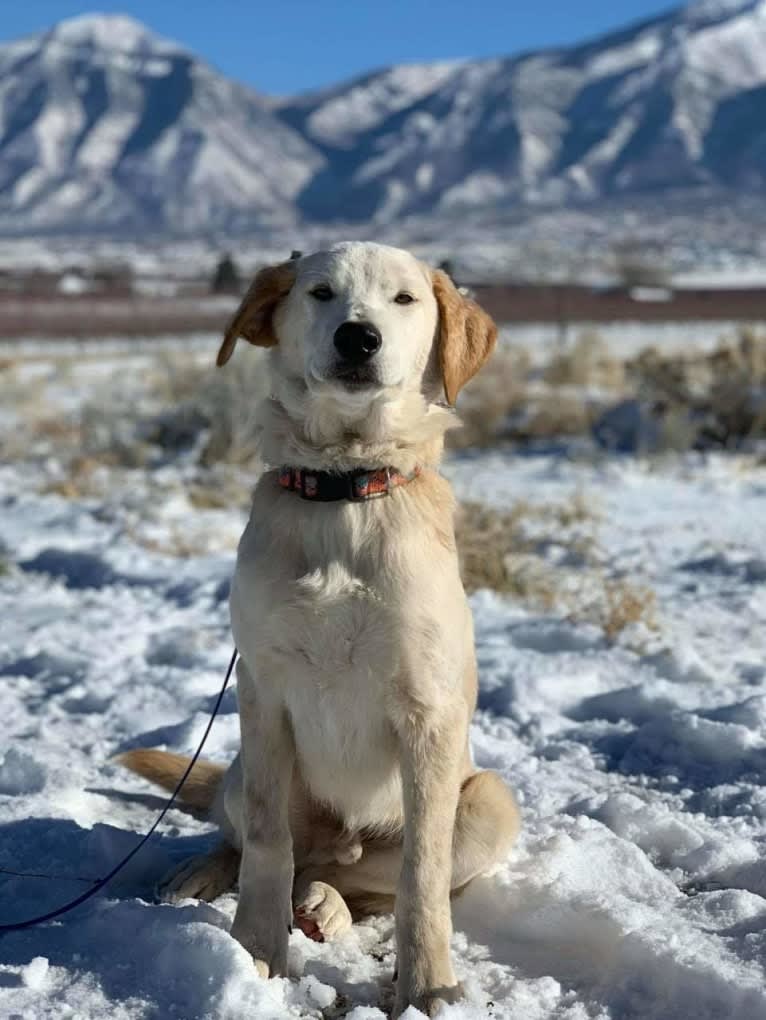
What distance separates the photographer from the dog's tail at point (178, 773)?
3.81 metres

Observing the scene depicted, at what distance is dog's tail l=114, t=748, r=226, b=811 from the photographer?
381 centimetres

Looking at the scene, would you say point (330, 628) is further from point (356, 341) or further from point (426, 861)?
point (356, 341)

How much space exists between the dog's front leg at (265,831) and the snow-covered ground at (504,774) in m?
0.09

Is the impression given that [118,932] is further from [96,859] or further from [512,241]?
[512,241]

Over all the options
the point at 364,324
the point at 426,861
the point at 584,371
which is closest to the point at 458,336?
the point at 364,324

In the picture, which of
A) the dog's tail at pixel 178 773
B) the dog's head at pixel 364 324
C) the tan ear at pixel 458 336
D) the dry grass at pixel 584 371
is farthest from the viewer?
the dry grass at pixel 584 371

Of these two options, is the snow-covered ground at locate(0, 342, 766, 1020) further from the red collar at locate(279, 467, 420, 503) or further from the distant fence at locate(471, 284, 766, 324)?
the distant fence at locate(471, 284, 766, 324)

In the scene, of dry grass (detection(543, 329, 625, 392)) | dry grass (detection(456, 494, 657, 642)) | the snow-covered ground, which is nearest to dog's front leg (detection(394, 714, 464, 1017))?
the snow-covered ground

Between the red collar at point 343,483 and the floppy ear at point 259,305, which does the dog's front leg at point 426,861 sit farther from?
the floppy ear at point 259,305

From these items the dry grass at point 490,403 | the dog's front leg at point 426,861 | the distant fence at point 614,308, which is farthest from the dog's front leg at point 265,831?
the distant fence at point 614,308

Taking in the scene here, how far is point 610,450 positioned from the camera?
1095 centimetres

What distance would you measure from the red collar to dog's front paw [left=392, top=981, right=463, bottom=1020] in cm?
108

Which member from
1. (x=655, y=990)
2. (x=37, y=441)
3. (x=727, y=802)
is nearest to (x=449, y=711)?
(x=655, y=990)

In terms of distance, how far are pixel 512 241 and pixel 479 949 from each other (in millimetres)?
118077
